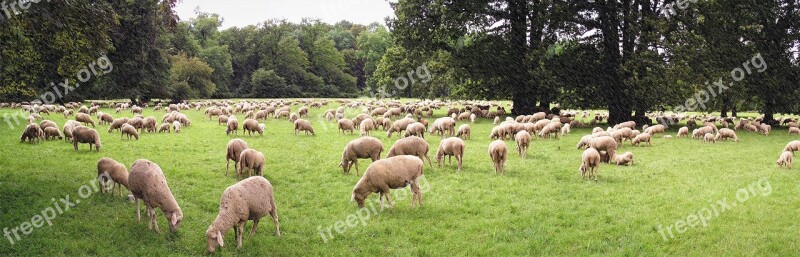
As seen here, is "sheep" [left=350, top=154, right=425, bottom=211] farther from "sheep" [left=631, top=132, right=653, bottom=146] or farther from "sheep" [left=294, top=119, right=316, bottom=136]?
"sheep" [left=294, top=119, right=316, bottom=136]

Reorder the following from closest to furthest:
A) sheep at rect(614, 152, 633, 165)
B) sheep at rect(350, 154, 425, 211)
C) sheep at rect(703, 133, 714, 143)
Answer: sheep at rect(350, 154, 425, 211)
sheep at rect(614, 152, 633, 165)
sheep at rect(703, 133, 714, 143)

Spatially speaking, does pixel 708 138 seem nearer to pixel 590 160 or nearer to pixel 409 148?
pixel 590 160

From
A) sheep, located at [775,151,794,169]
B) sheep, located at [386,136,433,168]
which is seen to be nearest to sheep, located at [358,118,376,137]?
sheep, located at [386,136,433,168]

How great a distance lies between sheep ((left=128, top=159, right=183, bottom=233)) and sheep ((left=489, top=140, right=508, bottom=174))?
9690mm

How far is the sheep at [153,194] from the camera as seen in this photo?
9.96 meters

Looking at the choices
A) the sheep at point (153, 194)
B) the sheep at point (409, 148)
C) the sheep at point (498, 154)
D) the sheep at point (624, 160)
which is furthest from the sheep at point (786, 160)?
the sheep at point (153, 194)

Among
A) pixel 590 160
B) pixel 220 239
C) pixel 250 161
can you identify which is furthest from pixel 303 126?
pixel 220 239

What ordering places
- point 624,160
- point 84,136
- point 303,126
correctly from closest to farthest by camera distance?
point 624,160
point 84,136
point 303,126

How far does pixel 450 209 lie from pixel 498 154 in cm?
483

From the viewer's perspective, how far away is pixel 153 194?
10.1 metres

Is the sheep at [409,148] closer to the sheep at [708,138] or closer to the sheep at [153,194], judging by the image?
the sheep at [153,194]

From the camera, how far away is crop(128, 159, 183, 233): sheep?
9.96 metres

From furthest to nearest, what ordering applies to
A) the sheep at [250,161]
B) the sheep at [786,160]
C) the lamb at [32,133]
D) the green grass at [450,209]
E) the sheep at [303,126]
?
the sheep at [303,126]
the lamb at [32,133]
the sheep at [786,160]
the sheep at [250,161]
the green grass at [450,209]

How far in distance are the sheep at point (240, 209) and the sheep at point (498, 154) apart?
8.19 metres
